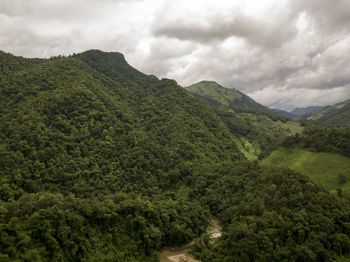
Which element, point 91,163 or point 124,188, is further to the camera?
point 91,163

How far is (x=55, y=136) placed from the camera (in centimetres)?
8950

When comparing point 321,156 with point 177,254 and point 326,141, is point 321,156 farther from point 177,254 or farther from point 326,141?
point 177,254

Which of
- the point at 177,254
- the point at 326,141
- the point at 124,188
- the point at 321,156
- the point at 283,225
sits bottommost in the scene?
the point at 177,254

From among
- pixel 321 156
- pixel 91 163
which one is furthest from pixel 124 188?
pixel 321 156

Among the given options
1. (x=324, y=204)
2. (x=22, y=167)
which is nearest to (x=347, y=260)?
(x=324, y=204)

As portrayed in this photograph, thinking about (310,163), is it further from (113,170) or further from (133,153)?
(113,170)

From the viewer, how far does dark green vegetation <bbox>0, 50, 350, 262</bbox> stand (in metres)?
50.0

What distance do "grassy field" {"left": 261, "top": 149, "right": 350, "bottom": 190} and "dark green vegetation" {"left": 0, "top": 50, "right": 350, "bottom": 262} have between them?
2111 centimetres

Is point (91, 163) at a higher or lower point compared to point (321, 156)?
higher

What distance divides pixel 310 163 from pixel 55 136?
99.8m

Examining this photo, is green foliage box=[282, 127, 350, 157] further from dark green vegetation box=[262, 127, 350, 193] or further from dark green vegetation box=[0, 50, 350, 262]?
dark green vegetation box=[0, 50, 350, 262]

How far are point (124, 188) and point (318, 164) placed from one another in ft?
246

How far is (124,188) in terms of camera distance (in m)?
88.0

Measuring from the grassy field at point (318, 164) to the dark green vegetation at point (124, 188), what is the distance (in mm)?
21110
